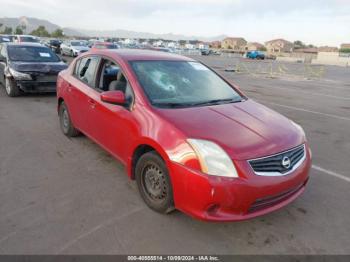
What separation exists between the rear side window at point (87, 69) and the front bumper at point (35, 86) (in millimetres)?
4421

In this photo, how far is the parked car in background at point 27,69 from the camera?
9031mm

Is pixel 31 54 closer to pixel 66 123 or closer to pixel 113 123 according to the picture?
pixel 66 123

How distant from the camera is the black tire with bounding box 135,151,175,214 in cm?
316

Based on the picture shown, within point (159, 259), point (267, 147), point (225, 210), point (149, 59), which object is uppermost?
point (149, 59)

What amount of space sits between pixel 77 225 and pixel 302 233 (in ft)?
7.17

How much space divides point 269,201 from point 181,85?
1.80 metres

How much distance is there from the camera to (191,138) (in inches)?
116

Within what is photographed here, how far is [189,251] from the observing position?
2826mm

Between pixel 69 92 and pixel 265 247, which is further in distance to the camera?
pixel 69 92

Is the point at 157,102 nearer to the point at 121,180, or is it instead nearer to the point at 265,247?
the point at 121,180

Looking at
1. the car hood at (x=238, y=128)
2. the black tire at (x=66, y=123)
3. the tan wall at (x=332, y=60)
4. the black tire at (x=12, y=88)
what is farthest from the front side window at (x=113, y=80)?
the tan wall at (x=332, y=60)

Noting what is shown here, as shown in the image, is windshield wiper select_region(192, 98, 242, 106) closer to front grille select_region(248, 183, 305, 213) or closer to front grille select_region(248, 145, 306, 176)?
front grille select_region(248, 145, 306, 176)

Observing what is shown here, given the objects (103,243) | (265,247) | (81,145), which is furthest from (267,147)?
(81,145)

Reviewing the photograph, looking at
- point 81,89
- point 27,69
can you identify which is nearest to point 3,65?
point 27,69
